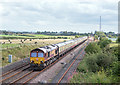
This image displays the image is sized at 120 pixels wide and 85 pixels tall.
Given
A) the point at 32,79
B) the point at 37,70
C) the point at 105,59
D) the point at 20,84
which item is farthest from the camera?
the point at 37,70

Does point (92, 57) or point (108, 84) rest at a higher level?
point (92, 57)

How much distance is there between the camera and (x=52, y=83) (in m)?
16.4

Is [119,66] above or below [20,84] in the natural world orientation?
above

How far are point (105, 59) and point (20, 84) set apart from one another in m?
10.5

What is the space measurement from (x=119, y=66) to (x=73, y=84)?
14.9 ft

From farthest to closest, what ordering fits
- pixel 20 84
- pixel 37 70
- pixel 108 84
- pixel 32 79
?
pixel 37 70 → pixel 32 79 → pixel 20 84 → pixel 108 84

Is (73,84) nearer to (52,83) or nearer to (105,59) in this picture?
(52,83)

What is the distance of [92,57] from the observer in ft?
64.9

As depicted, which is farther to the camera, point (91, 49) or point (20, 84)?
point (91, 49)

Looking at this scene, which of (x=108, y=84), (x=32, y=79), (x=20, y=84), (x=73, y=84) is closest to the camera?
(x=108, y=84)

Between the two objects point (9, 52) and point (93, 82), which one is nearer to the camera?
point (93, 82)

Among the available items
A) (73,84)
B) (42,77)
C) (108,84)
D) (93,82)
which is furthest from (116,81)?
(42,77)

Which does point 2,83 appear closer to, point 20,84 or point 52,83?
point 20,84

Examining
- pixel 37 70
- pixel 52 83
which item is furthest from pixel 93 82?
pixel 37 70
